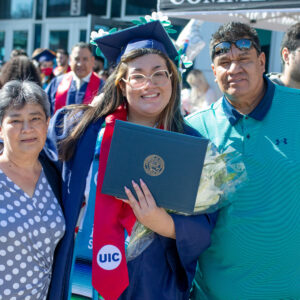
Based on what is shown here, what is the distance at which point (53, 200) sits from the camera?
6.92 feet

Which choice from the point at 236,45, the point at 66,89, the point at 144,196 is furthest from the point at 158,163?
the point at 66,89

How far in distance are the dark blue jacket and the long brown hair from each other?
2.2 inches

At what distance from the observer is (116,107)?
2.27m

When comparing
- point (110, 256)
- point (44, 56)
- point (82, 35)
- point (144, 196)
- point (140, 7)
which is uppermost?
point (140, 7)

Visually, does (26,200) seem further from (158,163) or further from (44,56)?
(44,56)

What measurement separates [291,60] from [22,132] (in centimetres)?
200

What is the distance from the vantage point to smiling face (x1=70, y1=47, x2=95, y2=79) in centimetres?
603

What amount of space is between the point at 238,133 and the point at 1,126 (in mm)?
1166

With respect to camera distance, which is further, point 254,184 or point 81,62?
point 81,62

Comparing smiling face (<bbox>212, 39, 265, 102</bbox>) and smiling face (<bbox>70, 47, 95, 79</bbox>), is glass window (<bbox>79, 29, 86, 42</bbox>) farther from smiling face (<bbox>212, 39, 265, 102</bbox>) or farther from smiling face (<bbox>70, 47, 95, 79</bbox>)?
smiling face (<bbox>212, 39, 265, 102</bbox>)

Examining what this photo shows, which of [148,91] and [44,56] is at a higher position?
[44,56]

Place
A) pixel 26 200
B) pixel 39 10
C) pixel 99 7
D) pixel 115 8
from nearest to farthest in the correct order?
pixel 26 200, pixel 115 8, pixel 99 7, pixel 39 10

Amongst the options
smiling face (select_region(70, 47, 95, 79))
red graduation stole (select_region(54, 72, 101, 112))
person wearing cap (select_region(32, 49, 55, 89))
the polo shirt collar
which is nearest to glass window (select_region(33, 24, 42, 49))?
person wearing cap (select_region(32, 49, 55, 89))

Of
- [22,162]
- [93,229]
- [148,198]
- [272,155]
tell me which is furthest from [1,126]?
[272,155]
